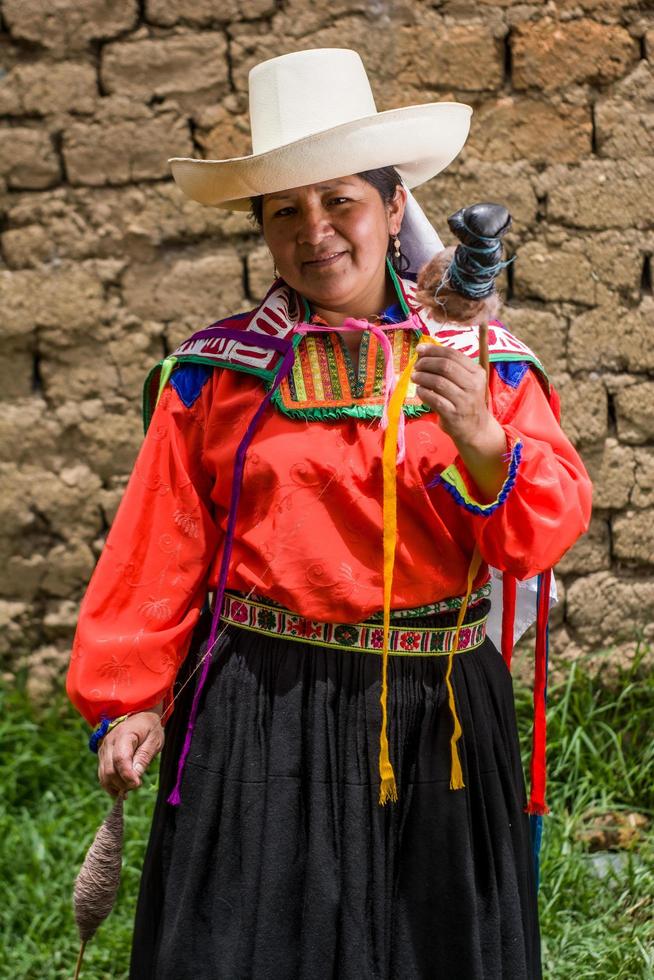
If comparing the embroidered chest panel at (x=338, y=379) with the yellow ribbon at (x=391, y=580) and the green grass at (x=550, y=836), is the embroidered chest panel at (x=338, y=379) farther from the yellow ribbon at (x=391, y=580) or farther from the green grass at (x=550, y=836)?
the green grass at (x=550, y=836)

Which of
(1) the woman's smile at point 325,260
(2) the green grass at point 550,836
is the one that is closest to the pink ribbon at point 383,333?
(1) the woman's smile at point 325,260

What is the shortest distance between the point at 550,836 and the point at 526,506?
1720 mm

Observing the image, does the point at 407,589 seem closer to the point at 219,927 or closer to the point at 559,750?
the point at 219,927

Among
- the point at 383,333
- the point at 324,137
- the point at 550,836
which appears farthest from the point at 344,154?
the point at 550,836

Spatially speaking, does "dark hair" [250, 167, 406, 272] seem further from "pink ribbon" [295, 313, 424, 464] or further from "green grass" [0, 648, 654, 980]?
"green grass" [0, 648, 654, 980]

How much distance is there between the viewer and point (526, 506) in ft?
6.01

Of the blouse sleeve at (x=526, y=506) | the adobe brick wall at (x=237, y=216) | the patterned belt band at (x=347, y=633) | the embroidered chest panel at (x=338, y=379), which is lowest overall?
the patterned belt band at (x=347, y=633)

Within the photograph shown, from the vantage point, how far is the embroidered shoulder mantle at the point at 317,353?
202 cm

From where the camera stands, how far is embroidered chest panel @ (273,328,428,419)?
2.01 metres

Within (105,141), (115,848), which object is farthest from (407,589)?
(105,141)

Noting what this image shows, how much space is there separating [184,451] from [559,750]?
190 cm

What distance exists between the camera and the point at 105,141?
11.7 ft

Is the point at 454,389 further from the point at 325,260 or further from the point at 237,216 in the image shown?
the point at 237,216

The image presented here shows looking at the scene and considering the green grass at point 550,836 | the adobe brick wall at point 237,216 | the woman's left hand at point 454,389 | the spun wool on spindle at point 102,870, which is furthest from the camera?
the adobe brick wall at point 237,216
